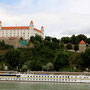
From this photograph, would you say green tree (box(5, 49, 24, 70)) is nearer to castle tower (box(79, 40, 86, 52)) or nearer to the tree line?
the tree line

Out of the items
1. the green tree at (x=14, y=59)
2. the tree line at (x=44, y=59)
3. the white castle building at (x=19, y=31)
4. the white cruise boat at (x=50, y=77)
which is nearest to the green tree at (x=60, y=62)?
the tree line at (x=44, y=59)

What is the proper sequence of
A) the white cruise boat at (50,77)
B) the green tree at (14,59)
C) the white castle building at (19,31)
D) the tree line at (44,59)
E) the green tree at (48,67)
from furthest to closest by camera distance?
the white castle building at (19,31)
the green tree at (14,59)
the tree line at (44,59)
the green tree at (48,67)
the white cruise boat at (50,77)

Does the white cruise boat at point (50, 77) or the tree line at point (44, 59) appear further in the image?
the tree line at point (44, 59)

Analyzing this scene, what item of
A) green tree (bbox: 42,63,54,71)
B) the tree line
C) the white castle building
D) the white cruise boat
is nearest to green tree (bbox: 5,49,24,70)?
the tree line

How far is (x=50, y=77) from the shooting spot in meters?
37.5

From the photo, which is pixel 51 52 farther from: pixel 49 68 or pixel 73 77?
pixel 73 77

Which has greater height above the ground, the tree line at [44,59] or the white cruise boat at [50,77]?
the tree line at [44,59]

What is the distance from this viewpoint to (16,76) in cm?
3878

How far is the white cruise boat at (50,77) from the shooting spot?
36.3 m

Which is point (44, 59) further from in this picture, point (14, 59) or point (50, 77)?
point (50, 77)

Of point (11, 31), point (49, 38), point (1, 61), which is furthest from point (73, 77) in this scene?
point (11, 31)

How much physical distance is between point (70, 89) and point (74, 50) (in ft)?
116

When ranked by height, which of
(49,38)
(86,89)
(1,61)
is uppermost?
(49,38)

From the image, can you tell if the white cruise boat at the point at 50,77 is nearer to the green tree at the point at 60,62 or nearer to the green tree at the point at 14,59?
the green tree at the point at 60,62
